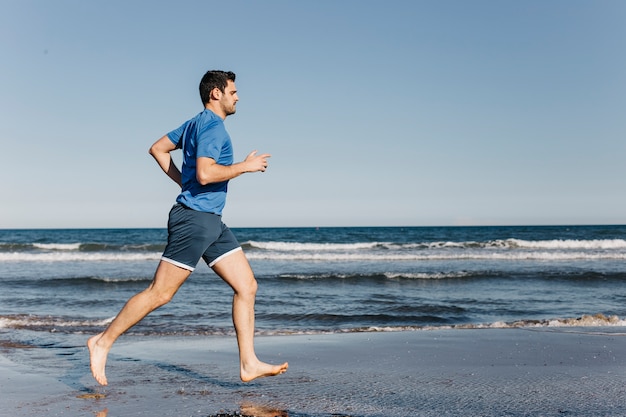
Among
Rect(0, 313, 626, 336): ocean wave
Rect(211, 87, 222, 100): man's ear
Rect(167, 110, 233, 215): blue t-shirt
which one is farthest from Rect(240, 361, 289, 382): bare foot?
Rect(0, 313, 626, 336): ocean wave

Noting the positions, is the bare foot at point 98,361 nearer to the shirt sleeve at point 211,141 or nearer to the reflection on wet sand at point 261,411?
the reflection on wet sand at point 261,411

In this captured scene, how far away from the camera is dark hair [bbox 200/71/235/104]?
12.1 feet

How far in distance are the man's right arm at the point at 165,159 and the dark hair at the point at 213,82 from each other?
40cm

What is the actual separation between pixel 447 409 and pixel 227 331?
14.3ft

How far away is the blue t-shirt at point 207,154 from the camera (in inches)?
136

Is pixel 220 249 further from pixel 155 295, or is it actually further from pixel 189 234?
pixel 155 295

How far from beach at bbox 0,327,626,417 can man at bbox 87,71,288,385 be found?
0.34 m

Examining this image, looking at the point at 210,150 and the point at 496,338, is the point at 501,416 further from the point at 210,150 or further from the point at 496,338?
the point at 496,338

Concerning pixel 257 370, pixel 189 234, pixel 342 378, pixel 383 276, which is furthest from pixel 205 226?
pixel 383 276

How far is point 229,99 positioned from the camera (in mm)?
3693

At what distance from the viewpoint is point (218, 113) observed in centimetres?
369

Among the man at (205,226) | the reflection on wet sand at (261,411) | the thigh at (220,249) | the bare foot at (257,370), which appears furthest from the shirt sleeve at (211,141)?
the reflection on wet sand at (261,411)

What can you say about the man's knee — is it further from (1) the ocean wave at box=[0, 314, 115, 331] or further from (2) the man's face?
(1) the ocean wave at box=[0, 314, 115, 331]

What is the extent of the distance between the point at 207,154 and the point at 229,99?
47 cm
